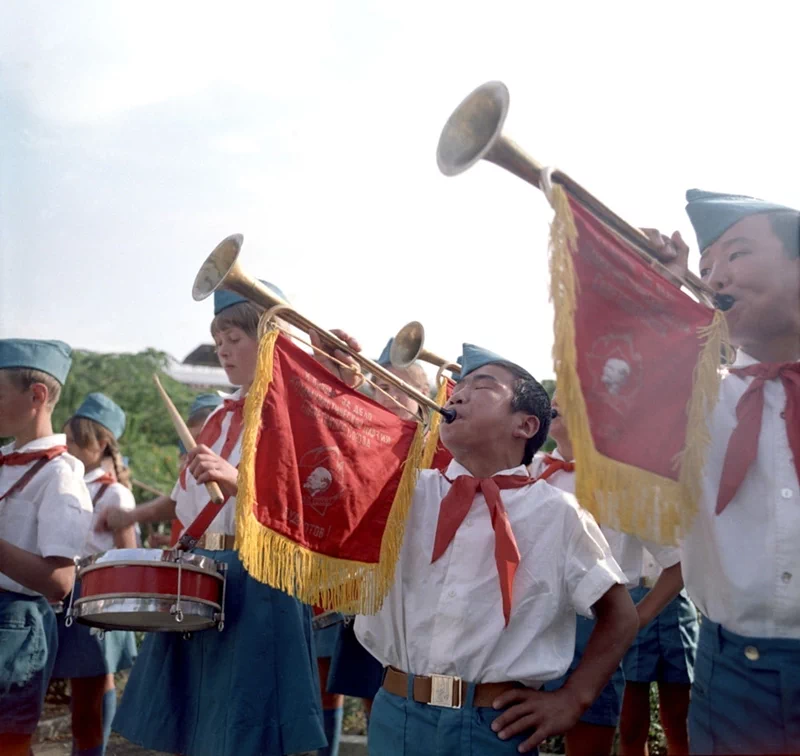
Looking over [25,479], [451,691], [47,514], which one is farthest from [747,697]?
[25,479]

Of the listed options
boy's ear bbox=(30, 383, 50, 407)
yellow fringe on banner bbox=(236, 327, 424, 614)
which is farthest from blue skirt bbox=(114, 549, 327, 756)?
boy's ear bbox=(30, 383, 50, 407)

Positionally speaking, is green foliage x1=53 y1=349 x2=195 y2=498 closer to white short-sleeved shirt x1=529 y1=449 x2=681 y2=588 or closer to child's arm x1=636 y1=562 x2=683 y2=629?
white short-sleeved shirt x1=529 y1=449 x2=681 y2=588

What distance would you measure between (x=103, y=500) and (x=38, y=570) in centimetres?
213

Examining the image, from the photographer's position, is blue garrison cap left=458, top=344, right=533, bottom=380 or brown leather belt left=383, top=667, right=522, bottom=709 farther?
blue garrison cap left=458, top=344, right=533, bottom=380

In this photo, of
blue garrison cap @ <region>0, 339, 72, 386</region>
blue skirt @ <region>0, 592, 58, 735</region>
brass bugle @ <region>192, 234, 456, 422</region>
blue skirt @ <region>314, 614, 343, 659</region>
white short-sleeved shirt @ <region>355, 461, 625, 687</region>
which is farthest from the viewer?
blue skirt @ <region>314, 614, 343, 659</region>

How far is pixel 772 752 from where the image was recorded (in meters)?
2.27

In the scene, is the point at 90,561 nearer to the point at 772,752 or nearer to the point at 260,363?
the point at 260,363

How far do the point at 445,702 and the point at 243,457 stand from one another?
3.05 ft

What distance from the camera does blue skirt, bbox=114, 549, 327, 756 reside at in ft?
11.4

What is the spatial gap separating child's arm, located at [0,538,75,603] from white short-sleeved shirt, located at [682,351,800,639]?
2.61 metres

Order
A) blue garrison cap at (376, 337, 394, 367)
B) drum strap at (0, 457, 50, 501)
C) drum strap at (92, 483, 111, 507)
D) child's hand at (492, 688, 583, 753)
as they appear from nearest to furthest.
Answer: child's hand at (492, 688, 583, 753), drum strap at (0, 457, 50, 501), blue garrison cap at (376, 337, 394, 367), drum strap at (92, 483, 111, 507)

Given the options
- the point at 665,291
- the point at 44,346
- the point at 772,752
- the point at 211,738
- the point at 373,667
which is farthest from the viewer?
the point at 373,667

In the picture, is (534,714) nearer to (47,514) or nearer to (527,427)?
(527,427)

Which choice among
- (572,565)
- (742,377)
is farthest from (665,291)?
(572,565)
